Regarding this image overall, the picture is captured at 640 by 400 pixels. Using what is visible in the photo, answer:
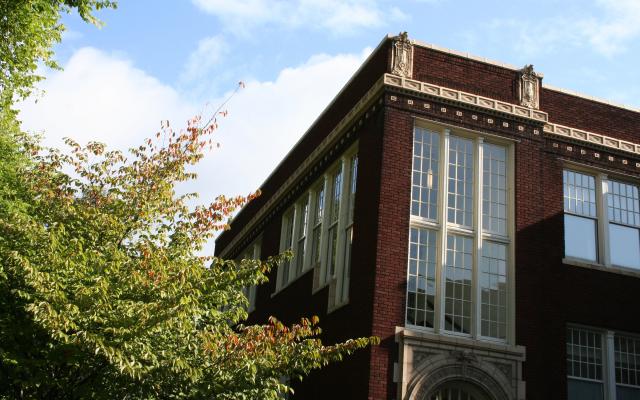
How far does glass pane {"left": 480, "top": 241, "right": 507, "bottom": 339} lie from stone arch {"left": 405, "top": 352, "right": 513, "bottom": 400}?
98 cm

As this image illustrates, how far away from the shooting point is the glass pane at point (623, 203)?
1995cm

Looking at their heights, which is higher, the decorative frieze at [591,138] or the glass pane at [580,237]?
the decorative frieze at [591,138]

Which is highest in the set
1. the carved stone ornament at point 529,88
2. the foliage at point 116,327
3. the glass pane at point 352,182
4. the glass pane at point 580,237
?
the carved stone ornament at point 529,88

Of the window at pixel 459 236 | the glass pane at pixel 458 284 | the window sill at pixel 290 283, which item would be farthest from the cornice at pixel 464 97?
the window sill at pixel 290 283

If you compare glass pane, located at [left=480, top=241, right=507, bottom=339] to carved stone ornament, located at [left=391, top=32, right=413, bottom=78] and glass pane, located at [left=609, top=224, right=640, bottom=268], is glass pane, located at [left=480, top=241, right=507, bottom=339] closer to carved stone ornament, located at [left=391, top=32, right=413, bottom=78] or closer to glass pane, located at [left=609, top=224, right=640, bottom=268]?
glass pane, located at [left=609, top=224, right=640, bottom=268]

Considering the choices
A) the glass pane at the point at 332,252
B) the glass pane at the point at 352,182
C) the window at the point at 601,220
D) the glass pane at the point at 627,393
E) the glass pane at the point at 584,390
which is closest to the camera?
the glass pane at the point at 584,390

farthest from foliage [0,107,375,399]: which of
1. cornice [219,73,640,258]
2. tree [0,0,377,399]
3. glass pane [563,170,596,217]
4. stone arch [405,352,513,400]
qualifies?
glass pane [563,170,596,217]

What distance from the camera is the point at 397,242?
17.2 metres

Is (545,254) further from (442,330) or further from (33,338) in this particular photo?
(33,338)

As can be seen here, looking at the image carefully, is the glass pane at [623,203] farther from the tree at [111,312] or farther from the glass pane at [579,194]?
the tree at [111,312]

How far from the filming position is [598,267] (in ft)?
62.5

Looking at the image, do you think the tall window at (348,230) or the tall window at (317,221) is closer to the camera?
the tall window at (348,230)

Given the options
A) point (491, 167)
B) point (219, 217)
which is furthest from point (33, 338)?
point (491, 167)

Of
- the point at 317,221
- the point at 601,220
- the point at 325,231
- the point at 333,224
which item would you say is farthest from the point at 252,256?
the point at 601,220
